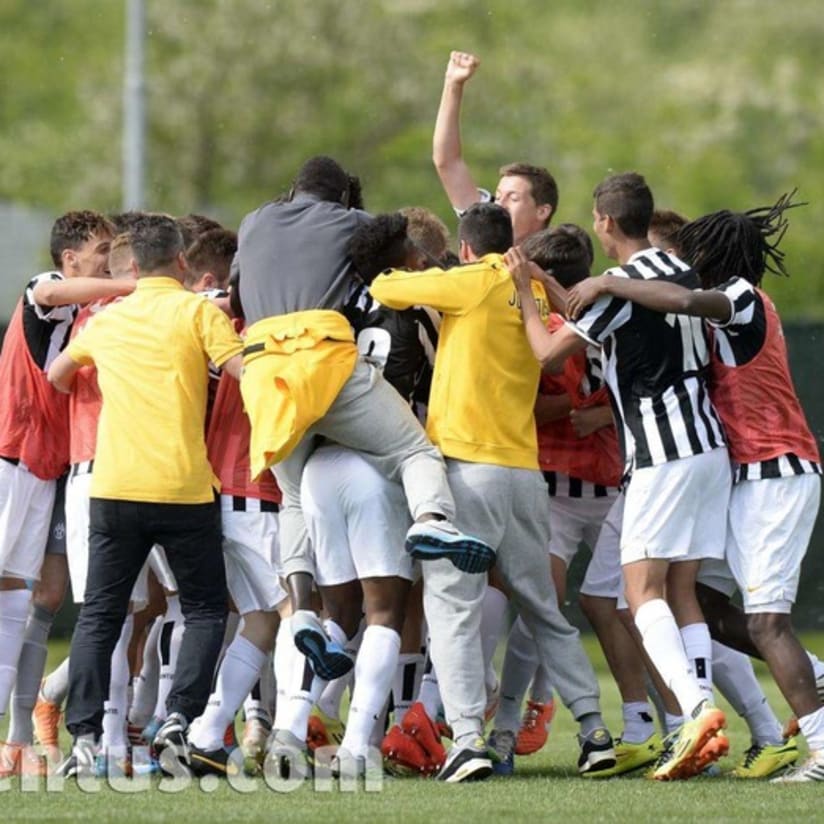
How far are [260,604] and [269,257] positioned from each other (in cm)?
144

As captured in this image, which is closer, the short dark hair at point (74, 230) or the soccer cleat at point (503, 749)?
the soccer cleat at point (503, 749)

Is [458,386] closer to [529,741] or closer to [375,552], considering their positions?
[375,552]

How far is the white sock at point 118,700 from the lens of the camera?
7.75m

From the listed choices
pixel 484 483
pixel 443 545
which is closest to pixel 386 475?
pixel 484 483

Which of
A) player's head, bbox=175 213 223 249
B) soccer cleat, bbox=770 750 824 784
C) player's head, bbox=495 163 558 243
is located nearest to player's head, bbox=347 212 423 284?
player's head, bbox=175 213 223 249

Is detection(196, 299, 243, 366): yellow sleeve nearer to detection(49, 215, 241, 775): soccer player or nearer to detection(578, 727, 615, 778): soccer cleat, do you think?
detection(49, 215, 241, 775): soccer player

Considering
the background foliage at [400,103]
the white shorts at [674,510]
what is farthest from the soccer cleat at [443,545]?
the background foliage at [400,103]

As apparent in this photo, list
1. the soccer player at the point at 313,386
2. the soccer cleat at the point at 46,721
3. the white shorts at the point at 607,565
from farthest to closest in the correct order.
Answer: the soccer cleat at the point at 46,721 < the white shorts at the point at 607,565 < the soccer player at the point at 313,386

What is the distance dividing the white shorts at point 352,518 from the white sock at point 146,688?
1331mm

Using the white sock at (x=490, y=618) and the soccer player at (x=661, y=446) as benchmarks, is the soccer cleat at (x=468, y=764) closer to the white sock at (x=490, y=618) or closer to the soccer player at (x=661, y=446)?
the soccer player at (x=661, y=446)

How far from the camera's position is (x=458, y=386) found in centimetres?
756

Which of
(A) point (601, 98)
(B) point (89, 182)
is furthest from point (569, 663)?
(A) point (601, 98)

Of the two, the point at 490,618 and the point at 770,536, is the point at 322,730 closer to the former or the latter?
the point at 490,618

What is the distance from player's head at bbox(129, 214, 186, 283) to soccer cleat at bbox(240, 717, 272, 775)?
6.62 ft
